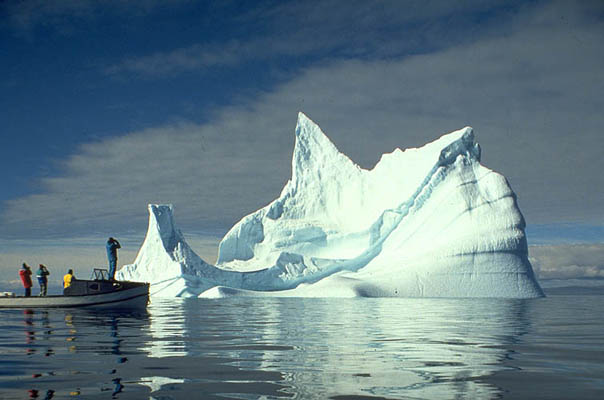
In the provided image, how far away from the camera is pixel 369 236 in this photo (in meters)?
48.8

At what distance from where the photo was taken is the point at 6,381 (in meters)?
5.53

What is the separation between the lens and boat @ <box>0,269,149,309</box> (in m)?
20.5

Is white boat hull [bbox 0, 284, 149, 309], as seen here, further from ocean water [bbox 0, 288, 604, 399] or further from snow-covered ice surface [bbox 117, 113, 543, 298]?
snow-covered ice surface [bbox 117, 113, 543, 298]

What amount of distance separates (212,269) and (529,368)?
140ft

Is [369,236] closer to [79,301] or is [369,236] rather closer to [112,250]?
[112,250]

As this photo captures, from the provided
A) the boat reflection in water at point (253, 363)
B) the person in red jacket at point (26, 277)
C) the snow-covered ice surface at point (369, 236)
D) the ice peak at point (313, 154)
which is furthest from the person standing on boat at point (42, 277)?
the ice peak at point (313, 154)

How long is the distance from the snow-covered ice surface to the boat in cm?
2000

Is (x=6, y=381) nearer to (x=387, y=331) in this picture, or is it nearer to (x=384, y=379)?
(x=384, y=379)

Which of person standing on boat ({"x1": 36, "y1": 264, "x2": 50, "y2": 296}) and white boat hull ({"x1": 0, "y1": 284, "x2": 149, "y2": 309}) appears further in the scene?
person standing on boat ({"x1": 36, "y1": 264, "x2": 50, "y2": 296})

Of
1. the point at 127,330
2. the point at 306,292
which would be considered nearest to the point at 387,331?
the point at 127,330

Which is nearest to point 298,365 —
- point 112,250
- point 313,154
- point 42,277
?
point 112,250

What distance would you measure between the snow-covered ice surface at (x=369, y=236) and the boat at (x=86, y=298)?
2000cm

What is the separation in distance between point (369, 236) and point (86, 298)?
30837mm

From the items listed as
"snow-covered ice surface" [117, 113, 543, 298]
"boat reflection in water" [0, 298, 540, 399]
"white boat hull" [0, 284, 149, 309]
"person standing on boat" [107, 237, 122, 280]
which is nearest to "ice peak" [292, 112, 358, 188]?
"snow-covered ice surface" [117, 113, 543, 298]
